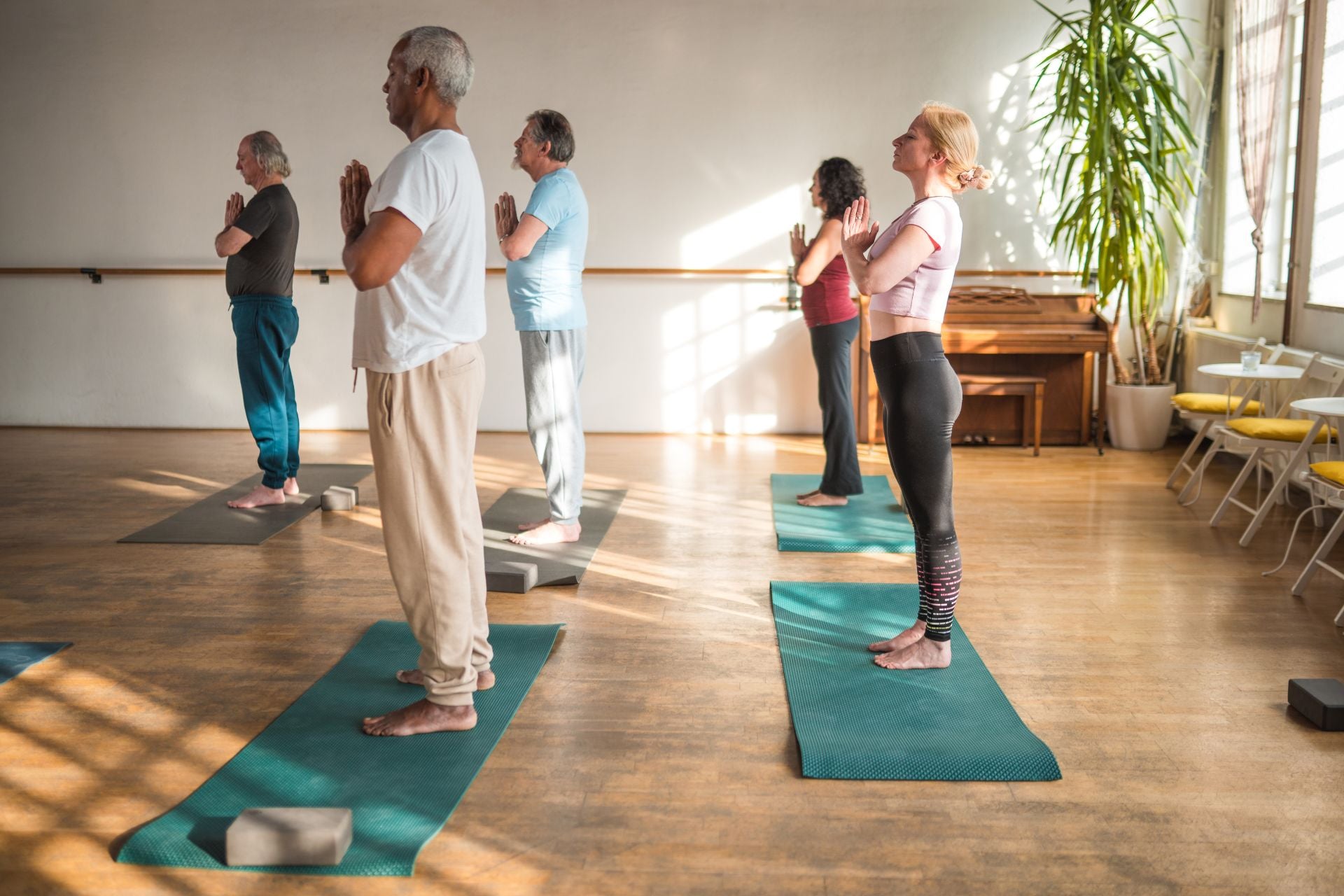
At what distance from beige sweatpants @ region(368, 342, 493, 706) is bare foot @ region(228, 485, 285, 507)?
9.54ft

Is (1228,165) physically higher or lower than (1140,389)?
higher

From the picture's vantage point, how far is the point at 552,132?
4.32 meters

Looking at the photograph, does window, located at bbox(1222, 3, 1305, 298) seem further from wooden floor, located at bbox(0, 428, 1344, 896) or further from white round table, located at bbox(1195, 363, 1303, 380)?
wooden floor, located at bbox(0, 428, 1344, 896)

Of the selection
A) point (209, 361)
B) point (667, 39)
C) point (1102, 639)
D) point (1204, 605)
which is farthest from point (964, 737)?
point (209, 361)

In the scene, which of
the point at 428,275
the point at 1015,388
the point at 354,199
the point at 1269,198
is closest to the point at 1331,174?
the point at 1269,198

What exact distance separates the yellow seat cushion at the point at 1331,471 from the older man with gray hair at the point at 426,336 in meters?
2.87

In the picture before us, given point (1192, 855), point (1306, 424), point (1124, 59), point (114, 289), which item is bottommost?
point (1192, 855)

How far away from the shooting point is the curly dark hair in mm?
4996

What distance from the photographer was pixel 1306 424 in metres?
4.91

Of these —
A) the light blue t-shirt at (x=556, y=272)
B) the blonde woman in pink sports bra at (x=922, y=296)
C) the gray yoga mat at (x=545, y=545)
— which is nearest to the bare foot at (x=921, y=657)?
the blonde woman in pink sports bra at (x=922, y=296)

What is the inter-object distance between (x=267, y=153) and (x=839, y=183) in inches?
97.7

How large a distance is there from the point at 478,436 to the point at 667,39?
2.85 metres

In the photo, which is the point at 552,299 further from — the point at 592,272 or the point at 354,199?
the point at 592,272

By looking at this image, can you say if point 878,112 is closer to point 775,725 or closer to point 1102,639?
point 1102,639
